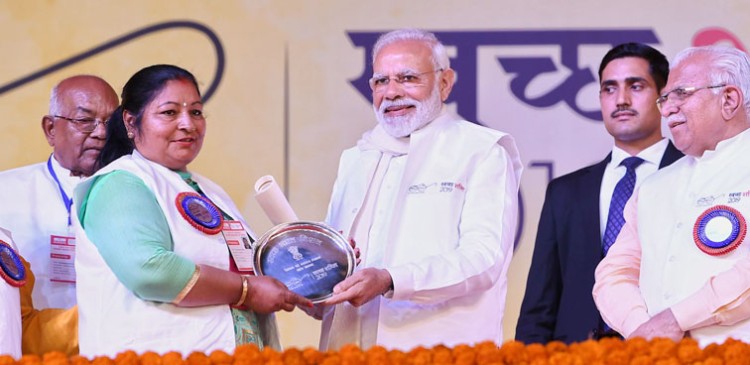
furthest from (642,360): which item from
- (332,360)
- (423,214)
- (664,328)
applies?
(423,214)

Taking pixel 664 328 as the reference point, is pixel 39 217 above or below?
above

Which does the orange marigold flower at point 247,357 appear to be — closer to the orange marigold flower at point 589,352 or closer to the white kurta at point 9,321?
the orange marigold flower at point 589,352

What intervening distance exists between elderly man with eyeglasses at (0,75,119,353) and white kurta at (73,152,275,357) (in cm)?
78

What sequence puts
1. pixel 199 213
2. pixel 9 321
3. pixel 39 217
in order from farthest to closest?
1. pixel 39 217
2. pixel 199 213
3. pixel 9 321

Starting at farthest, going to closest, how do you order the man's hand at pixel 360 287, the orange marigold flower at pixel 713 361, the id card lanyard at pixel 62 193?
1. the id card lanyard at pixel 62 193
2. the man's hand at pixel 360 287
3. the orange marigold flower at pixel 713 361

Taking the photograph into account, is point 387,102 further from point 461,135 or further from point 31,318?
point 31,318

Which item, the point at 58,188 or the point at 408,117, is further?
the point at 58,188

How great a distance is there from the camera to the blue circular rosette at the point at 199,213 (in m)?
3.40

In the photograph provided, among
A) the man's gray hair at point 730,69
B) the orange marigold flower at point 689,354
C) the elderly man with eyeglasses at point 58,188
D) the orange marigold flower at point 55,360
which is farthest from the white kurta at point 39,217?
the orange marigold flower at point 689,354

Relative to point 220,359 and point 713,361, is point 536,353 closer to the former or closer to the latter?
point 713,361

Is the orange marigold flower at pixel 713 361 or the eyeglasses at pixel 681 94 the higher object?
the eyeglasses at pixel 681 94

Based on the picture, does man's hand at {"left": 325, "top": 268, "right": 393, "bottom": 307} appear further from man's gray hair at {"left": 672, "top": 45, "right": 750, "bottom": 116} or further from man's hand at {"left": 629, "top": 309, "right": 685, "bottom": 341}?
man's gray hair at {"left": 672, "top": 45, "right": 750, "bottom": 116}

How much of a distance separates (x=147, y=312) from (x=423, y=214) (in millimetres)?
894

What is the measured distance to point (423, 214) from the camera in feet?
12.3
